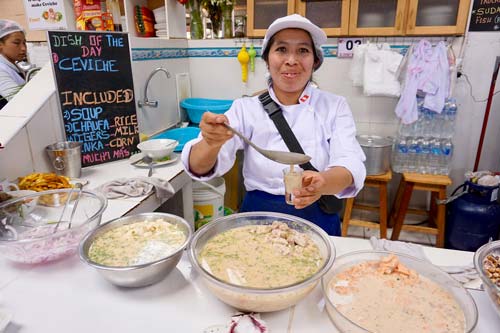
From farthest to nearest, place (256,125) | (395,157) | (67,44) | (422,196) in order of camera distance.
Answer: (422,196) < (395,157) < (67,44) < (256,125)

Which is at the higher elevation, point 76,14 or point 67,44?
point 76,14

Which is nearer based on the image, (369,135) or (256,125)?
(256,125)

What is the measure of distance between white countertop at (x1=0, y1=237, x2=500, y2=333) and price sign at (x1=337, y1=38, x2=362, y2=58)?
8.63 ft

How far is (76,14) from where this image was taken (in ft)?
8.69

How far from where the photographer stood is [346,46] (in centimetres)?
313

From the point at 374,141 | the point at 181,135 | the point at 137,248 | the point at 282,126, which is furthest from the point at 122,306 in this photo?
→ the point at 374,141

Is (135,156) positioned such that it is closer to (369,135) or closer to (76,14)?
(76,14)

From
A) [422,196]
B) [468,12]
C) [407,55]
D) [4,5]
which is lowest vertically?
[422,196]

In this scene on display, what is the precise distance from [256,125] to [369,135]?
78.5 inches

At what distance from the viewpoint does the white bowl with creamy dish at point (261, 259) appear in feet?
2.69

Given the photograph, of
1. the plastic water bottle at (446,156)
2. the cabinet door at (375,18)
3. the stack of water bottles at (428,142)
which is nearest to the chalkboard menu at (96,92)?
the cabinet door at (375,18)

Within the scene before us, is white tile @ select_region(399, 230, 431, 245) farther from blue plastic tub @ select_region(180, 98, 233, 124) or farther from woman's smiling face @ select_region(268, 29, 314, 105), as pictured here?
woman's smiling face @ select_region(268, 29, 314, 105)

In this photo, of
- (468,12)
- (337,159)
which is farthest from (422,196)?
(337,159)

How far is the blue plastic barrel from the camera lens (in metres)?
2.73
